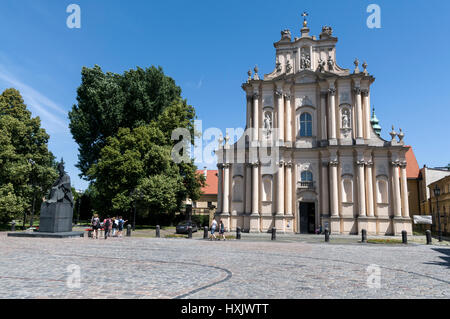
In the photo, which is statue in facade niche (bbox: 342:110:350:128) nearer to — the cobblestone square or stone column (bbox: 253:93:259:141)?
stone column (bbox: 253:93:259:141)

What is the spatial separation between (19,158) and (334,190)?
98.0 feet

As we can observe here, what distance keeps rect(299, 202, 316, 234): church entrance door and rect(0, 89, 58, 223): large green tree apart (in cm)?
2515

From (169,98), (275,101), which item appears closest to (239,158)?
(275,101)

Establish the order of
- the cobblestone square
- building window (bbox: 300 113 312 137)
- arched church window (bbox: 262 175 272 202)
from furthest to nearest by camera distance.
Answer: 1. building window (bbox: 300 113 312 137)
2. arched church window (bbox: 262 175 272 202)
3. the cobblestone square

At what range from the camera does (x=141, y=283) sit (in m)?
7.43

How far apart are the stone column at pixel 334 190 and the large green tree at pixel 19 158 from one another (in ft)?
89.8

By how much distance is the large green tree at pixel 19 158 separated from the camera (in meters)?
27.6

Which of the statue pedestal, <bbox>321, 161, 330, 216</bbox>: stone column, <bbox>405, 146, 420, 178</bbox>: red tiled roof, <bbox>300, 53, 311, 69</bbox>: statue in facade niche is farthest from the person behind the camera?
<bbox>405, 146, 420, 178</bbox>: red tiled roof

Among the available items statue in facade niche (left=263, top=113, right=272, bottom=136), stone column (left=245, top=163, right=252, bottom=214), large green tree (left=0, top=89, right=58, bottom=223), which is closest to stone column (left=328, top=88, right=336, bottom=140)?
statue in facade niche (left=263, top=113, right=272, bottom=136)

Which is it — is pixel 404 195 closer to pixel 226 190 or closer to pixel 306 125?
pixel 306 125

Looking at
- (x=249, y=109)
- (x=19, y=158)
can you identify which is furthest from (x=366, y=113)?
(x=19, y=158)

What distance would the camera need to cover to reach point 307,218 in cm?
3334

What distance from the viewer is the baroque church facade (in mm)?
31688
